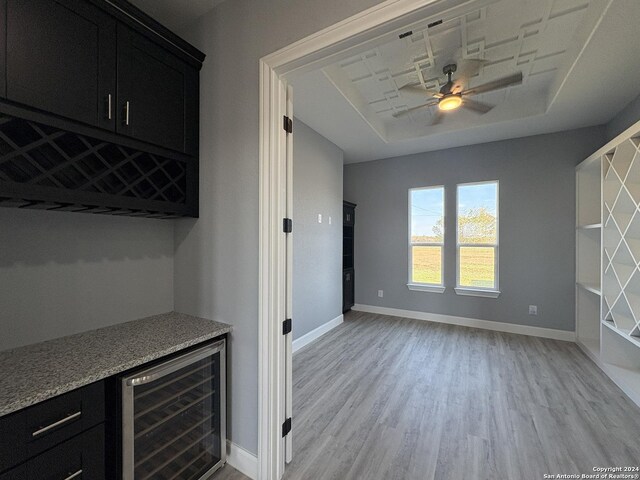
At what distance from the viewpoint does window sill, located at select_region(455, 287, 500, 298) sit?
4018 millimetres

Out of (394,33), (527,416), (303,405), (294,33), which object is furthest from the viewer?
(303,405)

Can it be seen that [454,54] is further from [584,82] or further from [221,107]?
[221,107]

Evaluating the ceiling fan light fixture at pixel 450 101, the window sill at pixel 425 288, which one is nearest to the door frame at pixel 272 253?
the ceiling fan light fixture at pixel 450 101

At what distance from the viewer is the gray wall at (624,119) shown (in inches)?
107

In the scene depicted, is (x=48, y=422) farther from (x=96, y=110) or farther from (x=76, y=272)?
(x=96, y=110)

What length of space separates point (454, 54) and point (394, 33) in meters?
1.75

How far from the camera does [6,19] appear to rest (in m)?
1.03

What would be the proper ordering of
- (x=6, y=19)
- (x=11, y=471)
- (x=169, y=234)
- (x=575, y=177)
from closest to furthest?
(x=11, y=471)
(x=6, y=19)
(x=169, y=234)
(x=575, y=177)

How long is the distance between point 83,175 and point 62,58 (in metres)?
0.51

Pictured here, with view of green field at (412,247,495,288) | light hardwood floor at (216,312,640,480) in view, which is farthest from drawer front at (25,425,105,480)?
view of green field at (412,247,495,288)

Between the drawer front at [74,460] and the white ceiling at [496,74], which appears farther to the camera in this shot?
the white ceiling at [496,74]

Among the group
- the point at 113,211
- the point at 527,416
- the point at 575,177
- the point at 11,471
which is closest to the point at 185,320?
the point at 113,211

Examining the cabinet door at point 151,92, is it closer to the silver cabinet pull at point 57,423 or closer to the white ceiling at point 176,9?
the white ceiling at point 176,9

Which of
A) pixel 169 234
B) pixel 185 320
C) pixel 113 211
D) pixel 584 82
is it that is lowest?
pixel 185 320
